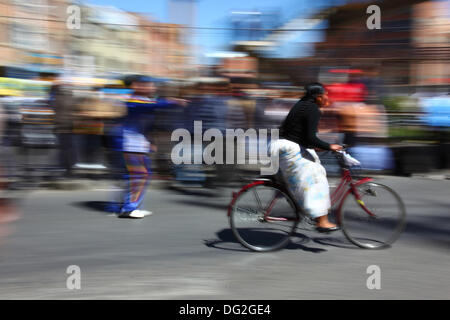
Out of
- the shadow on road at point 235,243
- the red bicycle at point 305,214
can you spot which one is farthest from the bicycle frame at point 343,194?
the shadow on road at point 235,243

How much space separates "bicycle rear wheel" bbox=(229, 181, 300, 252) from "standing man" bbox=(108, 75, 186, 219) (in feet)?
6.16

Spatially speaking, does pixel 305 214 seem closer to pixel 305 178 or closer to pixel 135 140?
pixel 305 178

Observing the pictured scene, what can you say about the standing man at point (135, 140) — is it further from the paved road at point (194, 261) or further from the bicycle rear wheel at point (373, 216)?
the bicycle rear wheel at point (373, 216)

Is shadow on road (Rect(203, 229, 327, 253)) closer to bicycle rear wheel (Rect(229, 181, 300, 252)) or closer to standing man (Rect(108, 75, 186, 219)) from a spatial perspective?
bicycle rear wheel (Rect(229, 181, 300, 252))

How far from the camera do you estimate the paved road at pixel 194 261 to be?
153 inches

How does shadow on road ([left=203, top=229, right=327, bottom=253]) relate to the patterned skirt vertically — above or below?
below

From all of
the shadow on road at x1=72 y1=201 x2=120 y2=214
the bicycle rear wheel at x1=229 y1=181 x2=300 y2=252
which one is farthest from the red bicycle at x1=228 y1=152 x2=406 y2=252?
the shadow on road at x1=72 y1=201 x2=120 y2=214

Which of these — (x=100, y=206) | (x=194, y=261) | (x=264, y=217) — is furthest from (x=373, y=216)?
(x=100, y=206)

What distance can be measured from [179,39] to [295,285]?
19.5ft

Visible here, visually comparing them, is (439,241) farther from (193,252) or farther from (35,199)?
(35,199)

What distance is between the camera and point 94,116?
8.86 meters

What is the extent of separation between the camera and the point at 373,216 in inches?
194

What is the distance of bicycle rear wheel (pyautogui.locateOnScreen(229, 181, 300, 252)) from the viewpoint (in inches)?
192

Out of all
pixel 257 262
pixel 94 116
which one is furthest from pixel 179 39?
pixel 257 262
